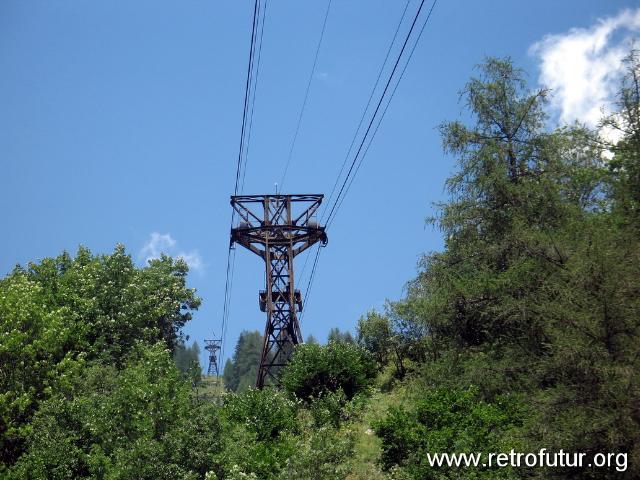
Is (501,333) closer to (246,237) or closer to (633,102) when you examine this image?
(633,102)

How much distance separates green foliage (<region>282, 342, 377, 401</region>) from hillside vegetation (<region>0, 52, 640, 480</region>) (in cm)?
10

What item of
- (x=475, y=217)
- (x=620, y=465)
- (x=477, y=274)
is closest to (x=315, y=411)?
(x=477, y=274)

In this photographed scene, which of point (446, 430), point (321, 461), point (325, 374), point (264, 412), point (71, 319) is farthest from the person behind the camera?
point (71, 319)

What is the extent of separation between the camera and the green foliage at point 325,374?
30984 mm

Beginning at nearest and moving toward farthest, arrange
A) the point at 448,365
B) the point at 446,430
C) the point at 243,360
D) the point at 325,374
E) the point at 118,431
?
the point at 446,430, the point at 118,431, the point at 448,365, the point at 325,374, the point at 243,360

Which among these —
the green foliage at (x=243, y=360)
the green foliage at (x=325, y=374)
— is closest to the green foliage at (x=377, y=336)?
the green foliage at (x=325, y=374)

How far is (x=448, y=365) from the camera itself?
25.1 metres

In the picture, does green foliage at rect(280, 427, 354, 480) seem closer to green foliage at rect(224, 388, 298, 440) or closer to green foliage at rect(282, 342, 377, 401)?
green foliage at rect(224, 388, 298, 440)

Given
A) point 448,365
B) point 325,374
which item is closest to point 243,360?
point 325,374

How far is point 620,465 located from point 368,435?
1217 cm

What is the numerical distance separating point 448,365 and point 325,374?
752 cm

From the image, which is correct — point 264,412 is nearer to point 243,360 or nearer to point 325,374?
point 325,374

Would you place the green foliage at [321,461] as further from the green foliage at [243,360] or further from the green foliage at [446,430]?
the green foliage at [243,360]

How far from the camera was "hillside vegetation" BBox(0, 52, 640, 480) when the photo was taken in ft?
51.3
